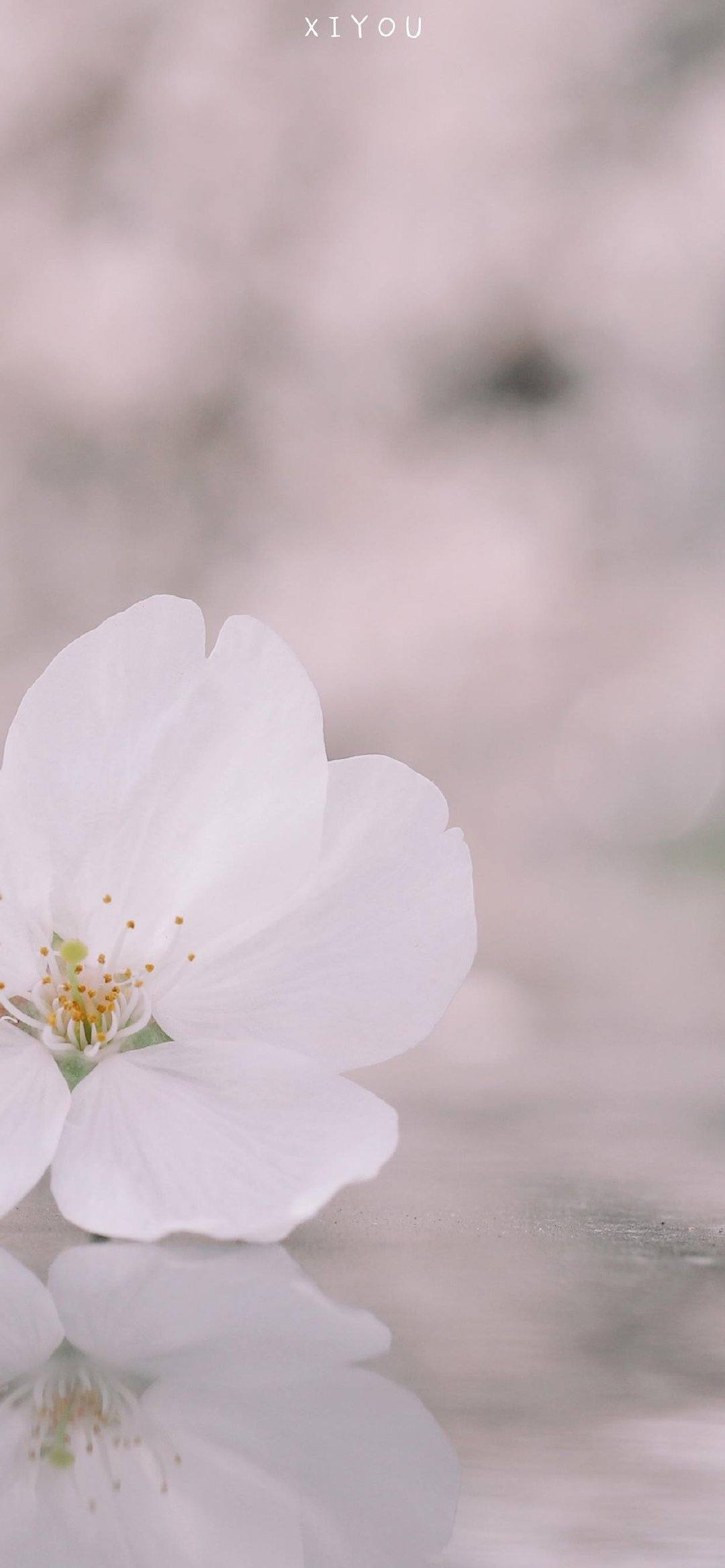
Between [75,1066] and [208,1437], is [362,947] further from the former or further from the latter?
[208,1437]

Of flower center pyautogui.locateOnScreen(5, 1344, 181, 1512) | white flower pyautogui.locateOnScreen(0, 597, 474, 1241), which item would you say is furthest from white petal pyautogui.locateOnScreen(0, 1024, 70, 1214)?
flower center pyautogui.locateOnScreen(5, 1344, 181, 1512)

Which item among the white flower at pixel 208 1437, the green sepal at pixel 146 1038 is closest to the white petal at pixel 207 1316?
the white flower at pixel 208 1437

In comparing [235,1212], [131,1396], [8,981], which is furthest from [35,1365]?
[8,981]

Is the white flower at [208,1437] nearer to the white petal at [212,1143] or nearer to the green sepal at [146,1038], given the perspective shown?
the white petal at [212,1143]

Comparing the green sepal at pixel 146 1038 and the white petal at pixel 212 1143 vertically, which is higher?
the white petal at pixel 212 1143

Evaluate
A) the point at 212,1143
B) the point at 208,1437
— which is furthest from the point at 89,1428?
the point at 212,1143

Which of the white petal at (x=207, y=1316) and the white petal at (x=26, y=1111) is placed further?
the white petal at (x=26, y=1111)

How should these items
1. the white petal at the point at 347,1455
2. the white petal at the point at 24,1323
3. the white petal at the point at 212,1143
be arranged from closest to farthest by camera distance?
the white petal at the point at 347,1455
the white petal at the point at 24,1323
the white petal at the point at 212,1143

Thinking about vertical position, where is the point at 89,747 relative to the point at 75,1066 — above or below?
above

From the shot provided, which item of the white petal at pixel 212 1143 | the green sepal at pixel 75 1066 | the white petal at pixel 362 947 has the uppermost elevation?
the white petal at pixel 362 947
